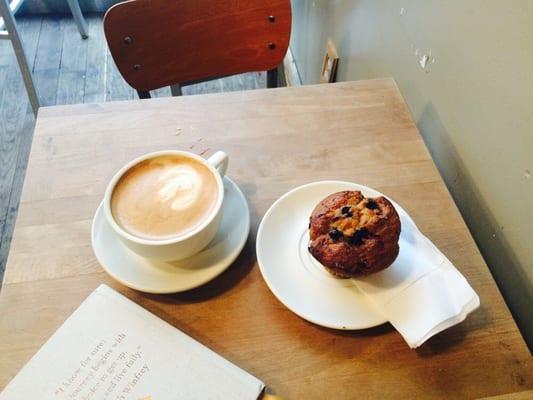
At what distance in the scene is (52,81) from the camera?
191cm

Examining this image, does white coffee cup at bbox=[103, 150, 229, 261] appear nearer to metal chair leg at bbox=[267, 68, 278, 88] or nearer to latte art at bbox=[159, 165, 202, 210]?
latte art at bbox=[159, 165, 202, 210]

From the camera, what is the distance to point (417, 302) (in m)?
0.48

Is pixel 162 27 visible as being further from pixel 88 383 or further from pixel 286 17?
pixel 88 383

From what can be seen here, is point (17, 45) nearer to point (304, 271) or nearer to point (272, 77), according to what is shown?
point (272, 77)

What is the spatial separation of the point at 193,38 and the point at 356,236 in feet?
2.15

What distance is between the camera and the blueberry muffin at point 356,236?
0.47 meters

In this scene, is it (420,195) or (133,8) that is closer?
(420,195)

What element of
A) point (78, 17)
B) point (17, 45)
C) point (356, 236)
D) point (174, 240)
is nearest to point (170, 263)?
point (174, 240)

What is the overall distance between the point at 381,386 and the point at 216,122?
446 mm

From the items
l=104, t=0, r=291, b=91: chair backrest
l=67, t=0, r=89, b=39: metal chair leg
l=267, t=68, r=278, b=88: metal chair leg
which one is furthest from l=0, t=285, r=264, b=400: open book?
l=67, t=0, r=89, b=39: metal chair leg

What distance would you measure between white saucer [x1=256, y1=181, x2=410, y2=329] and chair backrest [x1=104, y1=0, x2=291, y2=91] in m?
0.51

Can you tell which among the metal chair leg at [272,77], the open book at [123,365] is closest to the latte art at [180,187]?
the open book at [123,365]

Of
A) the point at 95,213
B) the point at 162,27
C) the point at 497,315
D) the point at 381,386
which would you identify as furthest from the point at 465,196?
the point at 162,27

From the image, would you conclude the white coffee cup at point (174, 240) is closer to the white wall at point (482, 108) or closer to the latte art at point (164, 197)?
the latte art at point (164, 197)
